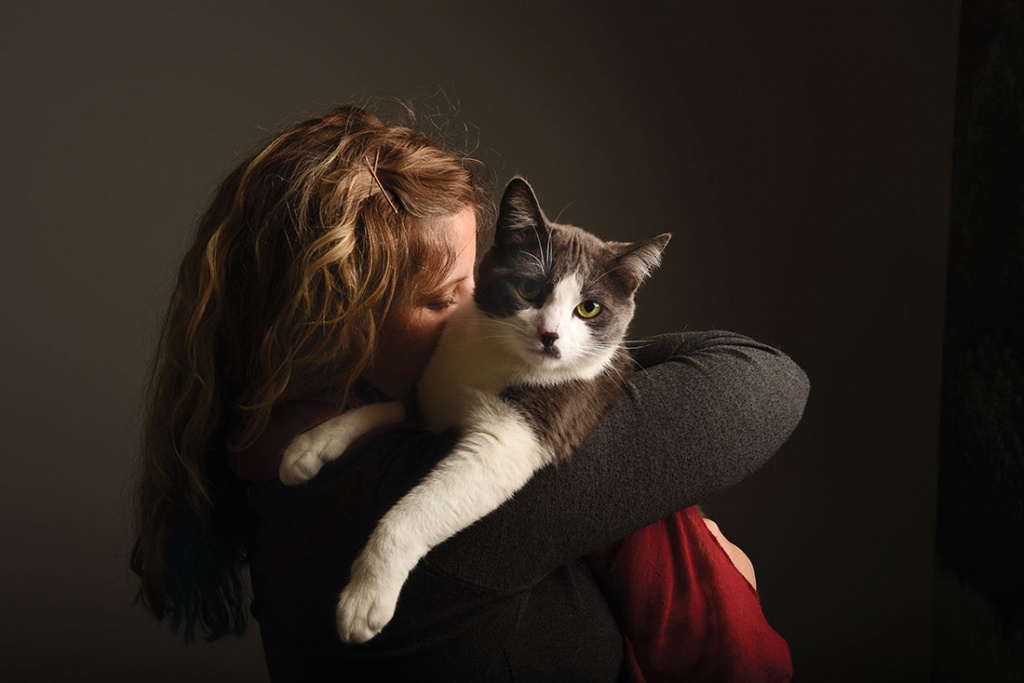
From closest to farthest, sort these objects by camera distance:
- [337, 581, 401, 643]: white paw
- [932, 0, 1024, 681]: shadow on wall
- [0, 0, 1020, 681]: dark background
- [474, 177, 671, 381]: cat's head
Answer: [337, 581, 401, 643]: white paw → [474, 177, 671, 381]: cat's head → [932, 0, 1024, 681]: shadow on wall → [0, 0, 1020, 681]: dark background

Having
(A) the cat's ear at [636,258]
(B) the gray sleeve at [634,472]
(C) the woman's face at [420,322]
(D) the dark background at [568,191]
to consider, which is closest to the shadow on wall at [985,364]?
(D) the dark background at [568,191]

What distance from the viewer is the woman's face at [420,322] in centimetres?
125

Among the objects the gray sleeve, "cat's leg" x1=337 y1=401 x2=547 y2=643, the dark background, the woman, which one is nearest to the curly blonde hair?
the woman

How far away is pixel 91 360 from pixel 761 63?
A: 2.30 meters

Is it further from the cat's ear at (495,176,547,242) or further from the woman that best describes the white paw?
the cat's ear at (495,176,547,242)

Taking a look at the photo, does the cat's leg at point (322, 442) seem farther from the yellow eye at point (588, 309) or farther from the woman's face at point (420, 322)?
the yellow eye at point (588, 309)

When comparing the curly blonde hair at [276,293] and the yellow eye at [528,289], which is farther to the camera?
the yellow eye at [528,289]

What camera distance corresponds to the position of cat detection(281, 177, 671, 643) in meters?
1.04

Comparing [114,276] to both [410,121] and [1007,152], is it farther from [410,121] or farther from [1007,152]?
[1007,152]

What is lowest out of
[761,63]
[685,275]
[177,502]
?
[685,275]

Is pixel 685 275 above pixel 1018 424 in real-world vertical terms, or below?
above

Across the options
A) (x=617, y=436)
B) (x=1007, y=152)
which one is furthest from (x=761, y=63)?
(x=617, y=436)

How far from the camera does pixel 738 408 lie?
3.59 ft

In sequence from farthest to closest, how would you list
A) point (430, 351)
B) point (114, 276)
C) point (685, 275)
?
point (685, 275) → point (114, 276) → point (430, 351)
